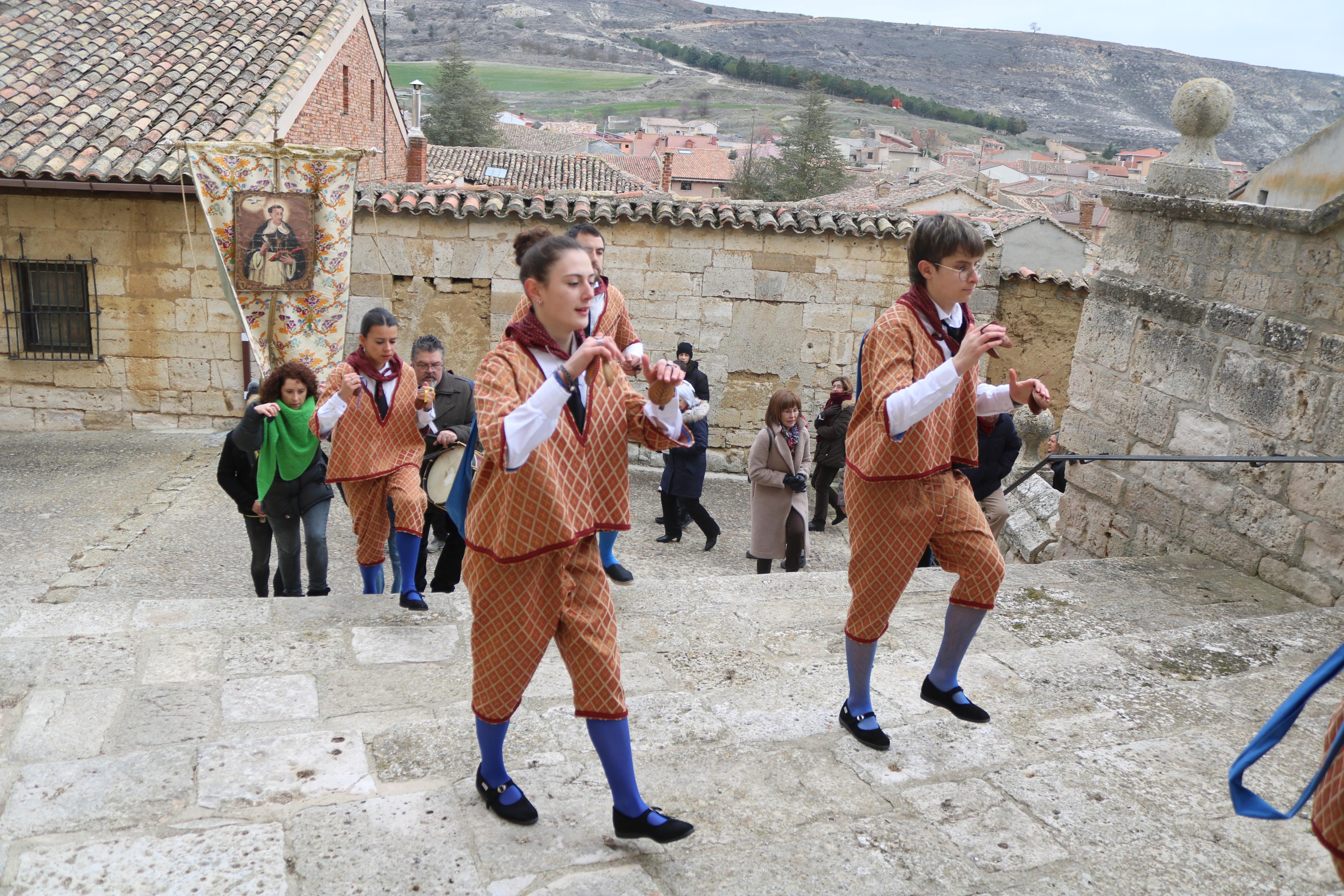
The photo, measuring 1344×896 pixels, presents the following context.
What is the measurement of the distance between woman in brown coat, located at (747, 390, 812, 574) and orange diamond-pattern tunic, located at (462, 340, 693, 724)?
14.6 ft

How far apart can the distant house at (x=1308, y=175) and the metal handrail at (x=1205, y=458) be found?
65.8 inches

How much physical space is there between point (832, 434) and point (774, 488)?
2.21 metres

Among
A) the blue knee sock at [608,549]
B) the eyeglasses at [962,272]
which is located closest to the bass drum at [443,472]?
the blue knee sock at [608,549]

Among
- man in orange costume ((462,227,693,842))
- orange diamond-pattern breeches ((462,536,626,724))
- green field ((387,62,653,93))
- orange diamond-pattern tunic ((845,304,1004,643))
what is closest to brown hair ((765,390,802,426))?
orange diamond-pattern tunic ((845,304,1004,643))

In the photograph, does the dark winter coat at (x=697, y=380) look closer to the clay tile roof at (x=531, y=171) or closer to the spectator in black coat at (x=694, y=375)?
the spectator in black coat at (x=694, y=375)

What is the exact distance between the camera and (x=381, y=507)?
503 cm

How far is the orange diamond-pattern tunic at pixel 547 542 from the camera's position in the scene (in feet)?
8.42

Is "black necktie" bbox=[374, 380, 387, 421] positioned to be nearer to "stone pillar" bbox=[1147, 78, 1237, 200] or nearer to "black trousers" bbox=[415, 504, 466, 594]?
"black trousers" bbox=[415, 504, 466, 594]

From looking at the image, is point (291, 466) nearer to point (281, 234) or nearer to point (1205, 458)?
point (281, 234)

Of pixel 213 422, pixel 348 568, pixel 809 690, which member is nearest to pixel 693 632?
pixel 809 690

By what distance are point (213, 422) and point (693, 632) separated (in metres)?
9.05

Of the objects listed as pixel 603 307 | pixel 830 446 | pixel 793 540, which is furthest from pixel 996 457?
pixel 830 446

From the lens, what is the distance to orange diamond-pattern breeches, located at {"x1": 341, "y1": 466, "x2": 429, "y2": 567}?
489 centimetres

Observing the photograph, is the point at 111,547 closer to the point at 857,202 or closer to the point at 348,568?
the point at 348,568
